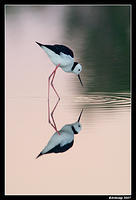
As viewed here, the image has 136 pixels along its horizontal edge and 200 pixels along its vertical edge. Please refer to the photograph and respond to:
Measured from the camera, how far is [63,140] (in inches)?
109

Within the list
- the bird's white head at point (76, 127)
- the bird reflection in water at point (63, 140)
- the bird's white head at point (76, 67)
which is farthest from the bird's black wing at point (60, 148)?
the bird's white head at point (76, 67)

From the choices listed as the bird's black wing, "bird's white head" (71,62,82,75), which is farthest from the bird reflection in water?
"bird's white head" (71,62,82,75)

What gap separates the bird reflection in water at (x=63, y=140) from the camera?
2662mm

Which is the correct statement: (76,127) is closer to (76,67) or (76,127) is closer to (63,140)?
(63,140)

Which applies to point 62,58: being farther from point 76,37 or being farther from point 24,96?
point 76,37

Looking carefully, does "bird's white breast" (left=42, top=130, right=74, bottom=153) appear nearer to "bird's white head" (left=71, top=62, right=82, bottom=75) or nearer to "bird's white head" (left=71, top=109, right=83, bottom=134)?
"bird's white head" (left=71, top=109, right=83, bottom=134)

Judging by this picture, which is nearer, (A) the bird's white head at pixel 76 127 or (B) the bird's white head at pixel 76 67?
(A) the bird's white head at pixel 76 127

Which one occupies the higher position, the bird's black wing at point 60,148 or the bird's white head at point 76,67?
the bird's white head at point 76,67

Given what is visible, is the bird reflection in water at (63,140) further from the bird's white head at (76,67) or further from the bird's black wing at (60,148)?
the bird's white head at (76,67)

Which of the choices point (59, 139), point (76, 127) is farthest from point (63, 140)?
point (76, 127)

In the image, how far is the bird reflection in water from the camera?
8.73ft

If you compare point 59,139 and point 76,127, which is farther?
point 76,127

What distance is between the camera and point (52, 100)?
3891mm

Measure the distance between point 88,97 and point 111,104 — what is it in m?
0.40
